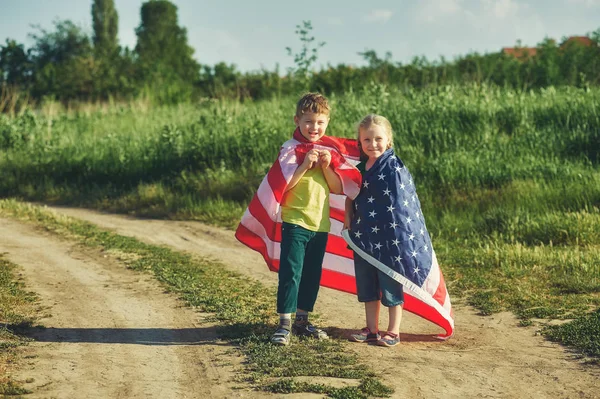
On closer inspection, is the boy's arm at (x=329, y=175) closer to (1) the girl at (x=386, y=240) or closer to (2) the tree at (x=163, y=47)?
(1) the girl at (x=386, y=240)

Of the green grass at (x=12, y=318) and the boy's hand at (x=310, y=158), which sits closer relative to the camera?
the green grass at (x=12, y=318)

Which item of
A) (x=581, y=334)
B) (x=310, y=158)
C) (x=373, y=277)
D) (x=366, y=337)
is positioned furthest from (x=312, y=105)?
(x=581, y=334)

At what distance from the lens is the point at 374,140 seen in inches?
229

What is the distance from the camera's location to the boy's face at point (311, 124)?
18.7ft

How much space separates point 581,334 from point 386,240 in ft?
5.51

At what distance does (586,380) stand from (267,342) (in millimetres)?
2130

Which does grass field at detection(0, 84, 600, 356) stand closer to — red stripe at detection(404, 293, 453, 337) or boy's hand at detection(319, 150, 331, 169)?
red stripe at detection(404, 293, 453, 337)

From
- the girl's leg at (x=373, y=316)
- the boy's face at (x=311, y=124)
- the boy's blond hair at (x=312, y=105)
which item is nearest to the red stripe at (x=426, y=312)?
the girl's leg at (x=373, y=316)

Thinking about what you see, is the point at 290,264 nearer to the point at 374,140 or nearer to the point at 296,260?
the point at 296,260

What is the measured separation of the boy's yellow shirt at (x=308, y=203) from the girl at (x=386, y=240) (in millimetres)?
281

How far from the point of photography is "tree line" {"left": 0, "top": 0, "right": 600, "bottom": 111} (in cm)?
1962

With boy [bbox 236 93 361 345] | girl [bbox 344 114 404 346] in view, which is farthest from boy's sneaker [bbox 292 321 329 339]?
girl [bbox 344 114 404 346]

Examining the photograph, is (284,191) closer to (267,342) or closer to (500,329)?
(267,342)

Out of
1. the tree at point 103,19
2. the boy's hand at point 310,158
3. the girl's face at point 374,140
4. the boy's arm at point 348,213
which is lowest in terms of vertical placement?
the boy's arm at point 348,213
